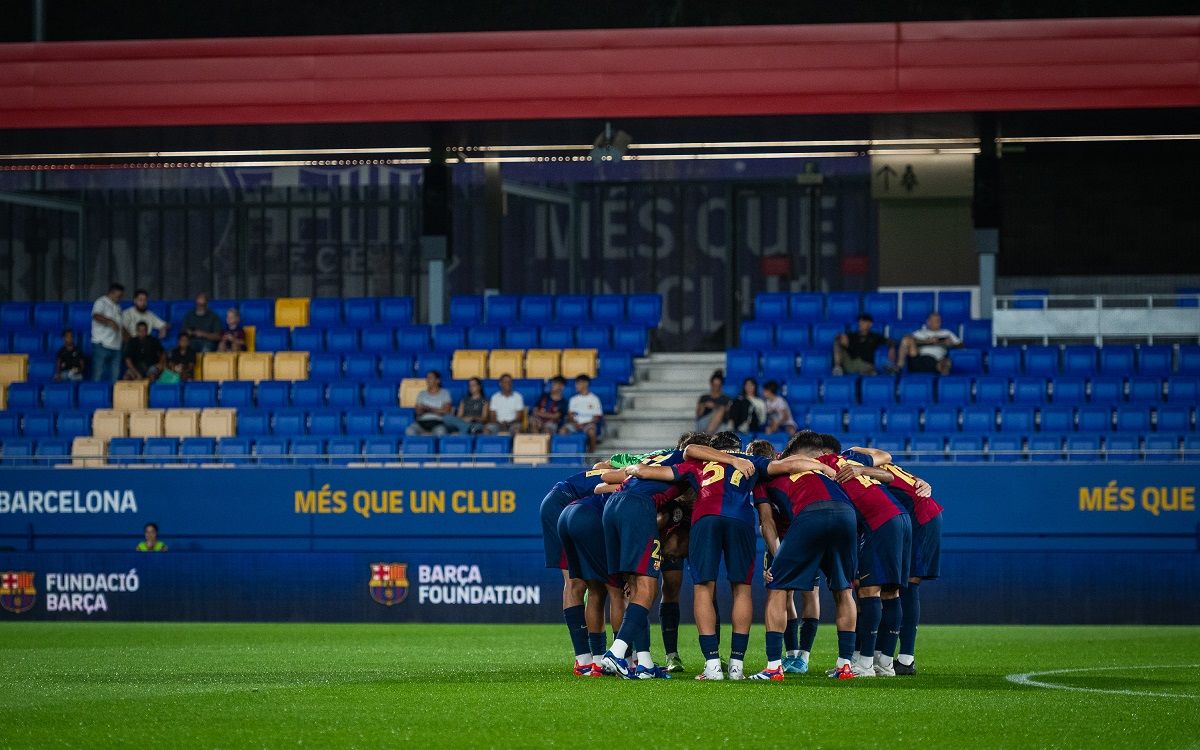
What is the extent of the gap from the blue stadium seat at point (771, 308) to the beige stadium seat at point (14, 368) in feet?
35.5

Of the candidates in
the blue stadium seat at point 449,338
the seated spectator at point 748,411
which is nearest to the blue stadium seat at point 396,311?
the blue stadium seat at point 449,338

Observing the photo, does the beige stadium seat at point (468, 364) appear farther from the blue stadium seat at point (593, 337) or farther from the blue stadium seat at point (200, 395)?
the blue stadium seat at point (200, 395)

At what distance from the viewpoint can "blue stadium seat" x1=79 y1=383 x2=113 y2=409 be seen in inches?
918

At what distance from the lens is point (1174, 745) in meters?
7.55

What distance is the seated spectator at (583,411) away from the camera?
21531mm

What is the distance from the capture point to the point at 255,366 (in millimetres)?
23766

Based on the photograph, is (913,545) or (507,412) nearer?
(913,545)

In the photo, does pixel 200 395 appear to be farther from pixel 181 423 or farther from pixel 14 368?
pixel 14 368

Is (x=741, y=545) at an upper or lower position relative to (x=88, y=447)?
upper

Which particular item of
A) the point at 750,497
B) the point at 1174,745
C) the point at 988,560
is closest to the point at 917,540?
the point at 750,497

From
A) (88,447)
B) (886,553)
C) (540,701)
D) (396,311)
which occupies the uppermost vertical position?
(396,311)

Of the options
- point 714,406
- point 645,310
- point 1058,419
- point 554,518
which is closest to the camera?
point 554,518

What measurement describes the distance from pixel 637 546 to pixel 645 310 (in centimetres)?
1439

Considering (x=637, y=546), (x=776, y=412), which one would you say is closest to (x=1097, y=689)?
(x=637, y=546)
